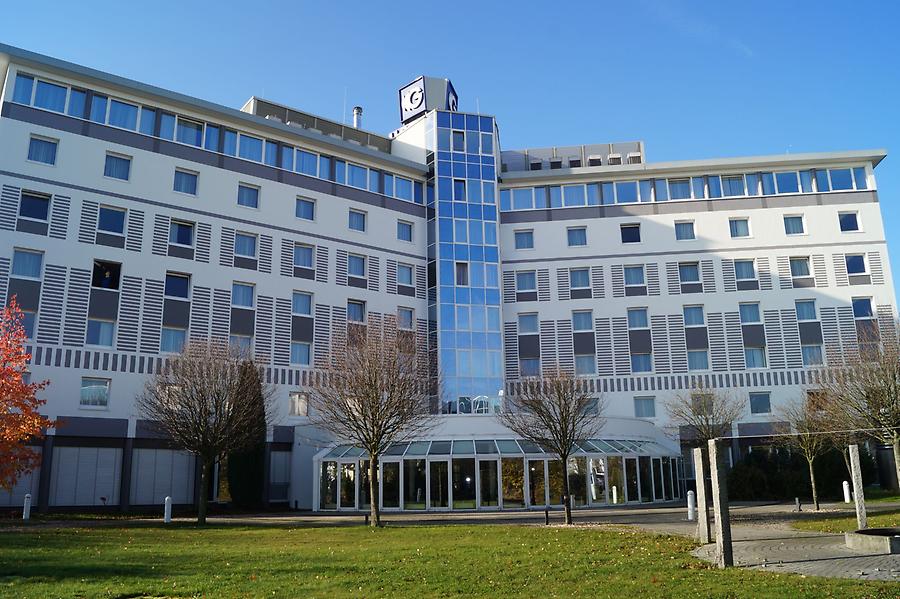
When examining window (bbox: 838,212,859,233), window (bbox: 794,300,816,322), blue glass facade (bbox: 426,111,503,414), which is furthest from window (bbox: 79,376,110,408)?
window (bbox: 838,212,859,233)

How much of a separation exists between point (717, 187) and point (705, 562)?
129ft

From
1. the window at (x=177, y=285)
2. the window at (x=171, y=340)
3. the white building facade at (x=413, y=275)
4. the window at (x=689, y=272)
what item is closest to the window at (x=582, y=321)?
the white building facade at (x=413, y=275)

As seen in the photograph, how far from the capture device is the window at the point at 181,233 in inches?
1524

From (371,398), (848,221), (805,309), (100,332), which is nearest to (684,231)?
(805,309)

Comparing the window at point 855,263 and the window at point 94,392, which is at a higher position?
the window at point 855,263

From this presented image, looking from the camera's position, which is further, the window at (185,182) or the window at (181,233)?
the window at (185,182)

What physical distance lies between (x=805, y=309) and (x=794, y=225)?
556cm

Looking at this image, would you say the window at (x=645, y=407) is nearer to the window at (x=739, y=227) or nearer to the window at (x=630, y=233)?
the window at (x=630, y=233)

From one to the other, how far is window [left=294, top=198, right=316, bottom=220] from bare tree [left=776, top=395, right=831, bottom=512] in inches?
1092

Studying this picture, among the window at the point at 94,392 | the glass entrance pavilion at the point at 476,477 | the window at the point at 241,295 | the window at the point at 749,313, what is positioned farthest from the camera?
the window at the point at 749,313

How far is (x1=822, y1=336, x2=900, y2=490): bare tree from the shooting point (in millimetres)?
27078

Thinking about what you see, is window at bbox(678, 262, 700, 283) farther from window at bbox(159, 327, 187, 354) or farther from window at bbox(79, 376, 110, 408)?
window at bbox(79, 376, 110, 408)

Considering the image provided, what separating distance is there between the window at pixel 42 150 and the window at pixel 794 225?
42.1 m

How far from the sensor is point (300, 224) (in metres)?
43.0
